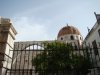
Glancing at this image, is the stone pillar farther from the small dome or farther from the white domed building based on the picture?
the small dome

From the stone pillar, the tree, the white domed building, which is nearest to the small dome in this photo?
the white domed building

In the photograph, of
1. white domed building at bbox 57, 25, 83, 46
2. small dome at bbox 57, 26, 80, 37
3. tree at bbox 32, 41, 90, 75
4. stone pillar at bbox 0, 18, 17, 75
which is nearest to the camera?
stone pillar at bbox 0, 18, 17, 75

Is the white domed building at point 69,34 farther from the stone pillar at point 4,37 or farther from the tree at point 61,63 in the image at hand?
the stone pillar at point 4,37

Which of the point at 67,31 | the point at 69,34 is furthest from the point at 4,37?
the point at 67,31

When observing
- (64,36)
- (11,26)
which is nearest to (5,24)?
(11,26)

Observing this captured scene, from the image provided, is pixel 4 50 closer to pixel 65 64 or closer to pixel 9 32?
pixel 9 32

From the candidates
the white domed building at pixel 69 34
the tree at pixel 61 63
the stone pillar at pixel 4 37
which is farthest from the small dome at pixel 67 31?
the stone pillar at pixel 4 37

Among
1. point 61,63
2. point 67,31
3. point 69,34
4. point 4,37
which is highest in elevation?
point 67,31

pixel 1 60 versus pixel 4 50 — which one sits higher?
pixel 4 50

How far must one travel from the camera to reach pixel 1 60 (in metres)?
4.20

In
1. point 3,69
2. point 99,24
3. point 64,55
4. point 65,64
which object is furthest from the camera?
point 99,24

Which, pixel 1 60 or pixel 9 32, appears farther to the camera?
pixel 9 32

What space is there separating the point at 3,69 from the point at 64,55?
9913 millimetres

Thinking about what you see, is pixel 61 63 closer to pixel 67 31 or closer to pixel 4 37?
pixel 4 37
